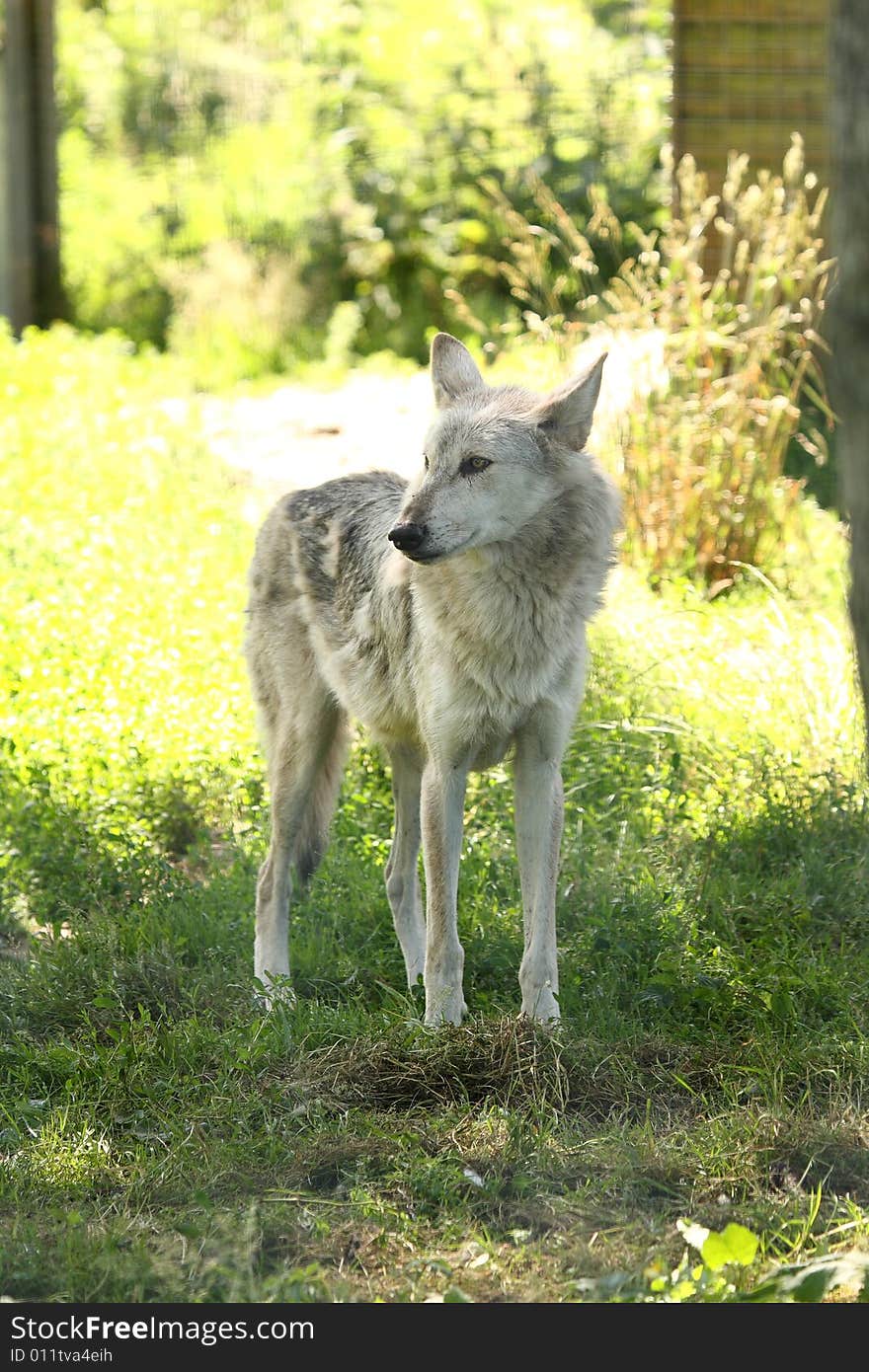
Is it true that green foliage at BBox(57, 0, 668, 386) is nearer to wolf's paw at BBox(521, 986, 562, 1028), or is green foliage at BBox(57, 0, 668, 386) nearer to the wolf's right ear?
the wolf's right ear

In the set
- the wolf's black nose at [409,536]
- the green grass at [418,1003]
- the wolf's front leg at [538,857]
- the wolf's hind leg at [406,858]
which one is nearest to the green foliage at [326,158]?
the green grass at [418,1003]

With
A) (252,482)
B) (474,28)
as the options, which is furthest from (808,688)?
(474,28)

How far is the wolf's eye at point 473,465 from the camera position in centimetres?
404

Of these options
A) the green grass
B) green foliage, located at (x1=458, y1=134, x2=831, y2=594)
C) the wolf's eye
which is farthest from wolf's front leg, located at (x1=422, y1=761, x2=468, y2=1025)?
green foliage, located at (x1=458, y1=134, x2=831, y2=594)

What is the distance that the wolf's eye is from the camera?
4.04 metres

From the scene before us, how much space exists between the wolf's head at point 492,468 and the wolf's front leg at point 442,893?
28.8 inches

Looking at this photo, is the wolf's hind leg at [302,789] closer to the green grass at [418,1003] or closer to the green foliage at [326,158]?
the green grass at [418,1003]

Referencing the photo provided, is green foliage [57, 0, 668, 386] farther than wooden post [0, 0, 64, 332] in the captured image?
Yes

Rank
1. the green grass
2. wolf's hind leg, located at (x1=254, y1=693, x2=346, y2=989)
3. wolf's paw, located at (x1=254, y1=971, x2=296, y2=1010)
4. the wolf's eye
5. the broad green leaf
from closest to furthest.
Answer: the broad green leaf
the green grass
the wolf's eye
wolf's paw, located at (x1=254, y1=971, x2=296, y2=1010)
wolf's hind leg, located at (x1=254, y1=693, x2=346, y2=989)

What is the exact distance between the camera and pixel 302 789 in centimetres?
506

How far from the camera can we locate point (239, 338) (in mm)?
13836

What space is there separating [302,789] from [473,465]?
1.51 meters

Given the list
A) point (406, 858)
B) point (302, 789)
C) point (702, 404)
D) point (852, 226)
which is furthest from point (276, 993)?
point (702, 404)

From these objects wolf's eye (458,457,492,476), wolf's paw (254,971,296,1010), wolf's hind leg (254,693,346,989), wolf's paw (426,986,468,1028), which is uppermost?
wolf's eye (458,457,492,476)
